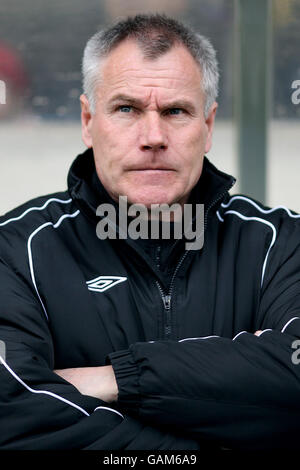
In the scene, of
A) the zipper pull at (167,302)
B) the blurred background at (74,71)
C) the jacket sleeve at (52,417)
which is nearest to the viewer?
the jacket sleeve at (52,417)

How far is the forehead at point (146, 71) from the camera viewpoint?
1.78m

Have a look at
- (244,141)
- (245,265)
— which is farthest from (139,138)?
(244,141)

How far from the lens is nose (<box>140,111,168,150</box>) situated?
5.69ft

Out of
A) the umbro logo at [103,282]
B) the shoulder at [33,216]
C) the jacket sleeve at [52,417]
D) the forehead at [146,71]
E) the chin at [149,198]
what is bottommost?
the jacket sleeve at [52,417]

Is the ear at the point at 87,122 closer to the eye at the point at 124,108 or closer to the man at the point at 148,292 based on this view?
the man at the point at 148,292

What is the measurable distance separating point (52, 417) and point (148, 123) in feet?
2.48

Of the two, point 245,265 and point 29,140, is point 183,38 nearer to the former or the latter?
point 245,265

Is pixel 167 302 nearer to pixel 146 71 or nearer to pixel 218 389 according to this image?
pixel 218 389

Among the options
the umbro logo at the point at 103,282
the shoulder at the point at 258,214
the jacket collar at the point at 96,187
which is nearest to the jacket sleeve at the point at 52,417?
the umbro logo at the point at 103,282

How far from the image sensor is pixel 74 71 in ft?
9.53

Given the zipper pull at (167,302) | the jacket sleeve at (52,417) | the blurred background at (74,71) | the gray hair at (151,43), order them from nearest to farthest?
the jacket sleeve at (52,417) → the zipper pull at (167,302) → the gray hair at (151,43) → the blurred background at (74,71)

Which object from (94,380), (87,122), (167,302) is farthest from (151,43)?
(94,380)

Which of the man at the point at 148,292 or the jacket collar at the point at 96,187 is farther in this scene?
the jacket collar at the point at 96,187

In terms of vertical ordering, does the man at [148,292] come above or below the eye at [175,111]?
below
